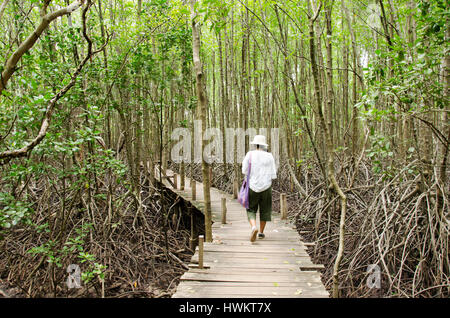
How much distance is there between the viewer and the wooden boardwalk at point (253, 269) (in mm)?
2812

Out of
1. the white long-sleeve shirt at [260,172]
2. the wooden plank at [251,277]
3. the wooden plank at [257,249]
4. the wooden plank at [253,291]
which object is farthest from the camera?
the white long-sleeve shirt at [260,172]

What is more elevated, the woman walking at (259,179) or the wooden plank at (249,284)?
the woman walking at (259,179)

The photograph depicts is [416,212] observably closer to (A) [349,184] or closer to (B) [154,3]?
(A) [349,184]

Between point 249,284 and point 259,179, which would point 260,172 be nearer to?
point 259,179

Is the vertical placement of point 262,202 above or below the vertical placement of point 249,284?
above

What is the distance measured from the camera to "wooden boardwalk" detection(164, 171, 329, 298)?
2.81 meters

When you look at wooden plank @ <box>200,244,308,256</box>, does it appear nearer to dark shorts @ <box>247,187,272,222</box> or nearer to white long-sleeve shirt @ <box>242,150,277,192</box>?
dark shorts @ <box>247,187,272,222</box>

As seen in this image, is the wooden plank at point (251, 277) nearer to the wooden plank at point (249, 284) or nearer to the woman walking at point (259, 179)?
the wooden plank at point (249, 284)

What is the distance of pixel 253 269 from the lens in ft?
10.7

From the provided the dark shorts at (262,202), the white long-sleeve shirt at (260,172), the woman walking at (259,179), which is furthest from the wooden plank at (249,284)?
the white long-sleeve shirt at (260,172)

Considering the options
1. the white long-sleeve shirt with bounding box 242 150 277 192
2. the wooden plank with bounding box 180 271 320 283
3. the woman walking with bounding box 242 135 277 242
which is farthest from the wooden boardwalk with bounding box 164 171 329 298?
the white long-sleeve shirt with bounding box 242 150 277 192

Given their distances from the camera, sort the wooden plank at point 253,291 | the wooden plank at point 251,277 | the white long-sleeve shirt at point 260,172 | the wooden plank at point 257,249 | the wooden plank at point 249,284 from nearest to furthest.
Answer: the wooden plank at point 253,291
the wooden plank at point 249,284
the wooden plank at point 251,277
the wooden plank at point 257,249
the white long-sleeve shirt at point 260,172

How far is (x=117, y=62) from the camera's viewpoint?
5172 mm

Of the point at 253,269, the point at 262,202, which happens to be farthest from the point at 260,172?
the point at 253,269
